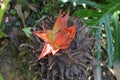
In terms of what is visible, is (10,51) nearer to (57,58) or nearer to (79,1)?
(57,58)

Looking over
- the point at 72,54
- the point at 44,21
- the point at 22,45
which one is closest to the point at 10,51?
the point at 22,45

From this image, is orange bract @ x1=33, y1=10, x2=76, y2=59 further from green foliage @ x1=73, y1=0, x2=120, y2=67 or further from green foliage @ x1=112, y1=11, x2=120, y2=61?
green foliage @ x1=112, y1=11, x2=120, y2=61

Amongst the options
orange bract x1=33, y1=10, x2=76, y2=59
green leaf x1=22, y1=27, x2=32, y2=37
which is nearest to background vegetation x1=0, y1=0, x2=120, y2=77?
green leaf x1=22, y1=27, x2=32, y2=37

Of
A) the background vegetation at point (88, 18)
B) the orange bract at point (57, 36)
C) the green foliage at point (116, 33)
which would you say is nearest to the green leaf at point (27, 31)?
the background vegetation at point (88, 18)

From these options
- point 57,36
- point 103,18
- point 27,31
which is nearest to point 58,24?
point 57,36

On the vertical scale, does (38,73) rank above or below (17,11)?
below

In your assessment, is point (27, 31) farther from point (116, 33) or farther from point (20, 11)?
point (116, 33)
